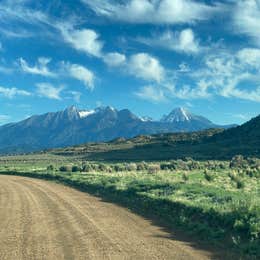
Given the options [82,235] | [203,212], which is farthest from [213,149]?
[82,235]

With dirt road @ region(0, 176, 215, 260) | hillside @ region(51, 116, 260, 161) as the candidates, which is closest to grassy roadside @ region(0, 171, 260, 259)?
dirt road @ region(0, 176, 215, 260)

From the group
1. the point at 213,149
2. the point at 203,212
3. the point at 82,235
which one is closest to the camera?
the point at 82,235

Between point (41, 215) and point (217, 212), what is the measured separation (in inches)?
293

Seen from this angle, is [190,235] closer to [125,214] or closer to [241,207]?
[241,207]

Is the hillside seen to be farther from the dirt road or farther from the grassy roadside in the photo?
the dirt road

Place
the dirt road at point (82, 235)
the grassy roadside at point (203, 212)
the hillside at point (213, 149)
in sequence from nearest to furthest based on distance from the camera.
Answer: the dirt road at point (82, 235)
the grassy roadside at point (203, 212)
the hillside at point (213, 149)

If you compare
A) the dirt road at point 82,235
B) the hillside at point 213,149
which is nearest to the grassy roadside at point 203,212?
the dirt road at point 82,235

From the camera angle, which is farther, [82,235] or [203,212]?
[203,212]

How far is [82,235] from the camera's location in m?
14.1

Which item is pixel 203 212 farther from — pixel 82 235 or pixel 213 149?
pixel 213 149

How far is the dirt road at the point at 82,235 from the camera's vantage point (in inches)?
461

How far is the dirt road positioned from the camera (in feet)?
38.4

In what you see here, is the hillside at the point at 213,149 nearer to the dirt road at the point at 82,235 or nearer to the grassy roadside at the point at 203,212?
the grassy roadside at the point at 203,212

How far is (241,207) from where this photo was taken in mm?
17062
